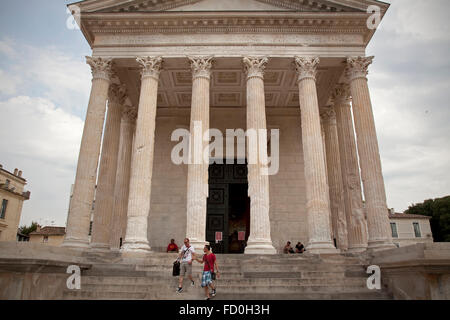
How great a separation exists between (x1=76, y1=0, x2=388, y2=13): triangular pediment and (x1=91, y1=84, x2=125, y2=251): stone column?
4.08 meters

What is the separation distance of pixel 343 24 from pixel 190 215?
12120 mm

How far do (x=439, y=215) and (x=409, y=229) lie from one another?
7923mm

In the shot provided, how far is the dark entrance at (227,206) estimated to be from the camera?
18.8 metres

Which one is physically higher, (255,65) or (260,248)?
(255,65)

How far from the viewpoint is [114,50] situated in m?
15.6

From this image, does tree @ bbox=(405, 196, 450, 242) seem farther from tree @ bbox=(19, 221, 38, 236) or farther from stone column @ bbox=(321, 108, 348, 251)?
tree @ bbox=(19, 221, 38, 236)

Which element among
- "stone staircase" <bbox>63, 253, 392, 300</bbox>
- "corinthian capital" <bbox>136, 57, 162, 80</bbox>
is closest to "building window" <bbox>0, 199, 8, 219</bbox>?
"stone staircase" <bbox>63, 253, 392, 300</bbox>

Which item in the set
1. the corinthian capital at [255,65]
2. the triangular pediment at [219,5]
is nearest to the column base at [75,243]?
the corinthian capital at [255,65]

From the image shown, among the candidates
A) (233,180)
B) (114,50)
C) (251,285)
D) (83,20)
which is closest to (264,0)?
(114,50)

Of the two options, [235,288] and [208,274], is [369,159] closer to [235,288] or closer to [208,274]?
[235,288]

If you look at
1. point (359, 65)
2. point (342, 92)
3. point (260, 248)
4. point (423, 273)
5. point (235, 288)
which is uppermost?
point (359, 65)

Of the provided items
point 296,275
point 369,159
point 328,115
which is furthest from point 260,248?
point 328,115

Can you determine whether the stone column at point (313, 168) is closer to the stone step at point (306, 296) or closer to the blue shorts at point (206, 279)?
the stone step at point (306, 296)

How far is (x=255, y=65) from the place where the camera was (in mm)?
15133
